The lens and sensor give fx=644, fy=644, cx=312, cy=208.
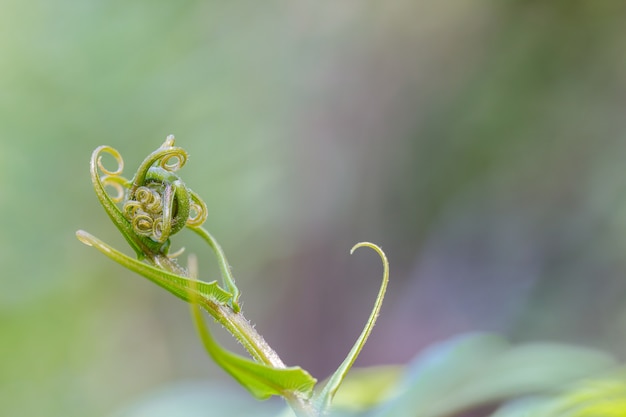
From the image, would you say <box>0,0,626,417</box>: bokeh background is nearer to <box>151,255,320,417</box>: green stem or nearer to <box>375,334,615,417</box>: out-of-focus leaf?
<box>375,334,615,417</box>: out-of-focus leaf

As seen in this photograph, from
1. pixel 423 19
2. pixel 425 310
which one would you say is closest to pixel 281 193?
pixel 425 310

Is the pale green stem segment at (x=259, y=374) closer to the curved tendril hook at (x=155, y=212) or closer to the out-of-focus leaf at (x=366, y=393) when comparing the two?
the curved tendril hook at (x=155, y=212)

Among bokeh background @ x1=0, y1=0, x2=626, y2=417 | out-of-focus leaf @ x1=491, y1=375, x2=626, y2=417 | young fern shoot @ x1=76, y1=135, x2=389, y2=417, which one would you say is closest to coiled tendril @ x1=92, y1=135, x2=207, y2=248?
young fern shoot @ x1=76, y1=135, x2=389, y2=417

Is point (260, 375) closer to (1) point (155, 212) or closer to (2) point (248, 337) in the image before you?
(2) point (248, 337)

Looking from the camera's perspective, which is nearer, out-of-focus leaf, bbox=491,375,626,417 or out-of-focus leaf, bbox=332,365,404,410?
out-of-focus leaf, bbox=491,375,626,417

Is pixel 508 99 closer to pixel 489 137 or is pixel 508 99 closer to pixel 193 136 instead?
pixel 489 137

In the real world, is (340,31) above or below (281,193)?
above
